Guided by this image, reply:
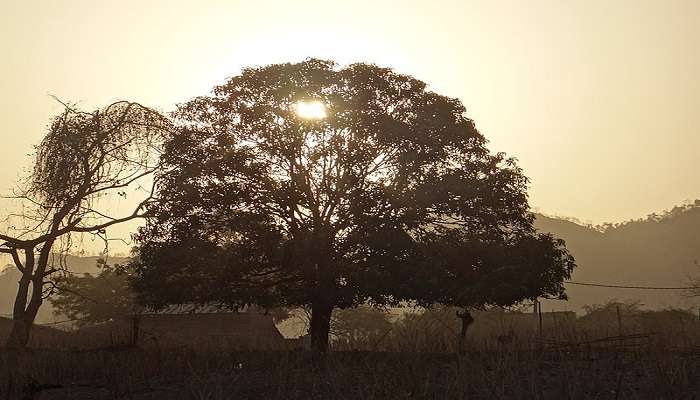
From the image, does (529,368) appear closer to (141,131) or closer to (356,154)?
(356,154)

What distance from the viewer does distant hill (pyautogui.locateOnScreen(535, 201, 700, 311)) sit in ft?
567

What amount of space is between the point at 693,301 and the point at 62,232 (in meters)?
163

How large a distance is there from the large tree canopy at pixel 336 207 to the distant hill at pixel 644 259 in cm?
A: 15727

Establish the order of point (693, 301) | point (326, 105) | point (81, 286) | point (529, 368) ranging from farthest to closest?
point (693, 301) < point (81, 286) < point (326, 105) < point (529, 368)

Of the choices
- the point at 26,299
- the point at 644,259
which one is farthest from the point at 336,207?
the point at 644,259

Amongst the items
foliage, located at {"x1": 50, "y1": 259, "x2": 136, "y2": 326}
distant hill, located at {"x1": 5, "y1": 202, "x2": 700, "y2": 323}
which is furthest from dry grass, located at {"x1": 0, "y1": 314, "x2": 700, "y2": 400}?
distant hill, located at {"x1": 5, "y1": 202, "x2": 700, "y2": 323}

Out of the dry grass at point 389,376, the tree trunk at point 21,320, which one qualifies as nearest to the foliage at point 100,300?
the tree trunk at point 21,320

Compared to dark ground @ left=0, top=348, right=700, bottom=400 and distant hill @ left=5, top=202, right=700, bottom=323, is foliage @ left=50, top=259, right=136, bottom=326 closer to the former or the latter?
dark ground @ left=0, top=348, right=700, bottom=400

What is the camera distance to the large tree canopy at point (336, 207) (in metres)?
22.6

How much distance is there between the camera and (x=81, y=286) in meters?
62.6

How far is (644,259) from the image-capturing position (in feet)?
614

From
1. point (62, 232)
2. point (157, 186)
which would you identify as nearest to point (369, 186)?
point (157, 186)

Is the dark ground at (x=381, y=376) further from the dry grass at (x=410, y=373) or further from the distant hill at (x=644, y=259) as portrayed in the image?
the distant hill at (x=644, y=259)

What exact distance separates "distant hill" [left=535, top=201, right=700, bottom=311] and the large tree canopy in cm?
15727
